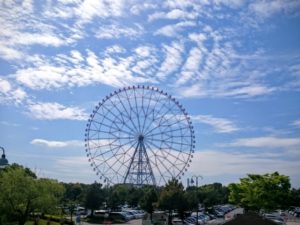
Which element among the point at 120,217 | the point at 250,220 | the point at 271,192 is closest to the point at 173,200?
the point at 120,217

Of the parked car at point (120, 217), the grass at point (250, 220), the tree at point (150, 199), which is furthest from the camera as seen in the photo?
the tree at point (150, 199)

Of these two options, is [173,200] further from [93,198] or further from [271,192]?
[93,198]

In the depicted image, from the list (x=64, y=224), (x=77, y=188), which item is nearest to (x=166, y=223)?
(x=64, y=224)

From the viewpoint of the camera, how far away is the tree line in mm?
47281

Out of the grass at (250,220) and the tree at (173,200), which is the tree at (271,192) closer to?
the tree at (173,200)

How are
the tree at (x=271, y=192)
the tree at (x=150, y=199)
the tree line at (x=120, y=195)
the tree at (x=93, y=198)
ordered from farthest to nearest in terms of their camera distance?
the tree at (x=93, y=198), the tree at (x=150, y=199), the tree at (x=271, y=192), the tree line at (x=120, y=195)

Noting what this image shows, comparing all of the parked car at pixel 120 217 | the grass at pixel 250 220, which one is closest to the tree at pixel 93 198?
the parked car at pixel 120 217

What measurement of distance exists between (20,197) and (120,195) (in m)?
56.0

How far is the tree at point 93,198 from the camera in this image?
78875 mm

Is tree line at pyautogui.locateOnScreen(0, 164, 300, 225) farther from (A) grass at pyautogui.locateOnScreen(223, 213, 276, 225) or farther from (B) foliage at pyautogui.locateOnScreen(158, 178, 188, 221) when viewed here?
(A) grass at pyautogui.locateOnScreen(223, 213, 276, 225)

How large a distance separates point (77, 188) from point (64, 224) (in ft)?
239

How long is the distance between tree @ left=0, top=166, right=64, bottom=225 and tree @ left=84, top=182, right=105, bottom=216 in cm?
2779

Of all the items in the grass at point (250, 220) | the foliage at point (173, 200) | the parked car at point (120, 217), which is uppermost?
the foliage at point (173, 200)

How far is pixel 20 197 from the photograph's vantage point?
4675cm
